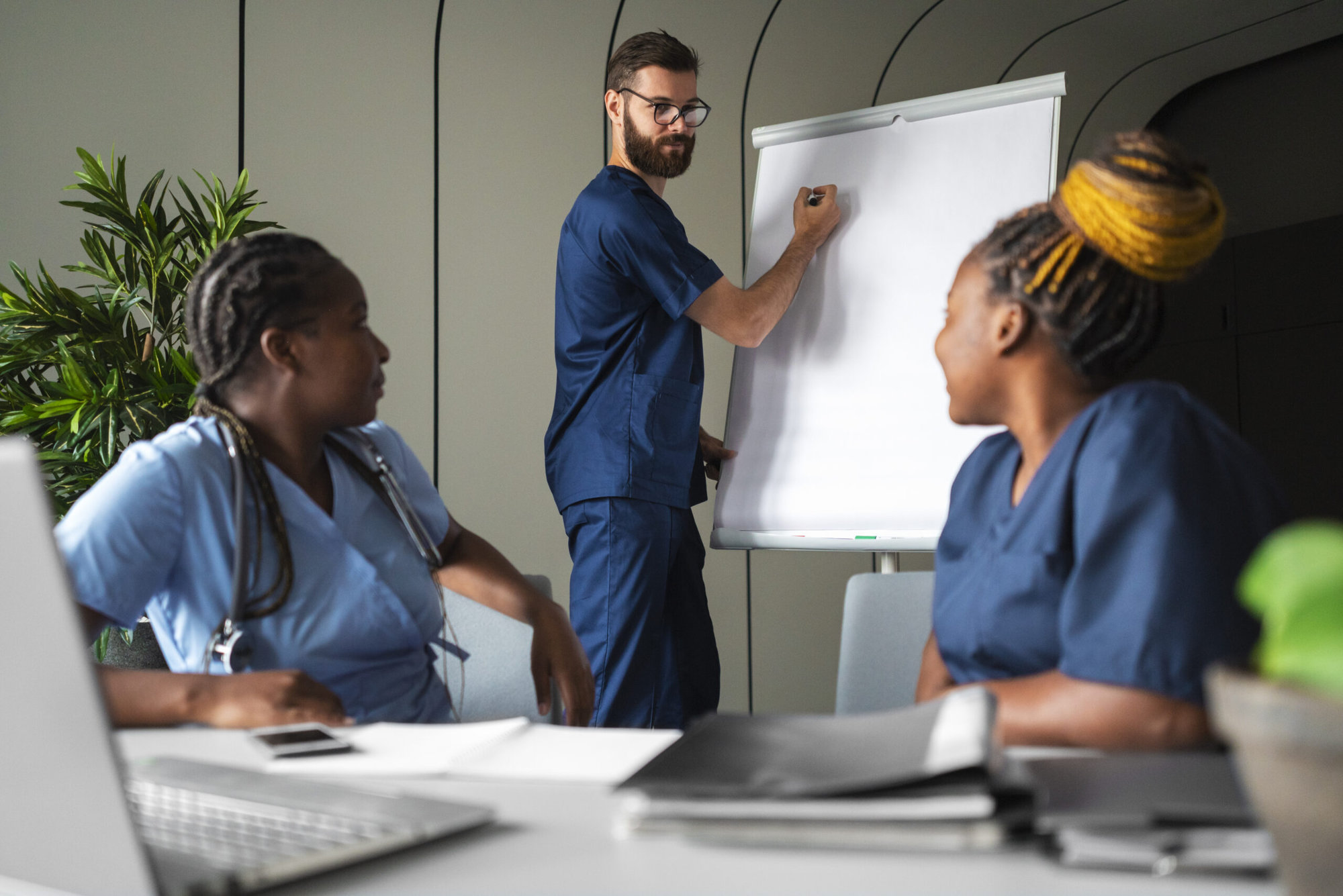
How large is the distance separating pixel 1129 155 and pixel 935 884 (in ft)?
2.61

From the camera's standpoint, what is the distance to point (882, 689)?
1.52 m

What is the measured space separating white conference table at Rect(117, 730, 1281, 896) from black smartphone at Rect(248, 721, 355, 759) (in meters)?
0.28

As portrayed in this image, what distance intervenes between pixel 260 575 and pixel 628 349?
122 centimetres

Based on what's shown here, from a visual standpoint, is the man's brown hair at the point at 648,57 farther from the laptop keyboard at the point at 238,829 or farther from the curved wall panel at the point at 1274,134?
the curved wall panel at the point at 1274,134

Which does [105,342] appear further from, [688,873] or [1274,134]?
[1274,134]

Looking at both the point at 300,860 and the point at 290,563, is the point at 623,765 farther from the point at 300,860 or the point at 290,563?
the point at 290,563

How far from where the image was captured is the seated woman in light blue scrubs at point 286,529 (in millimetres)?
1146

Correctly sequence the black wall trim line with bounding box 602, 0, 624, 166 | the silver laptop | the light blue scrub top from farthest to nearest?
the black wall trim line with bounding box 602, 0, 624, 166
the light blue scrub top
the silver laptop

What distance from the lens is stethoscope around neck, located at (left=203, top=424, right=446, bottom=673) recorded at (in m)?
1.14

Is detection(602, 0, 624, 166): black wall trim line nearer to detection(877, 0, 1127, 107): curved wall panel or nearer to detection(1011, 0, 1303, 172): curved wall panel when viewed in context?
detection(877, 0, 1127, 107): curved wall panel

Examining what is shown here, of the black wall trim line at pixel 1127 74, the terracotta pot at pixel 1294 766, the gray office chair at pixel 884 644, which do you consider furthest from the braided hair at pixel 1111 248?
the black wall trim line at pixel 1127 74

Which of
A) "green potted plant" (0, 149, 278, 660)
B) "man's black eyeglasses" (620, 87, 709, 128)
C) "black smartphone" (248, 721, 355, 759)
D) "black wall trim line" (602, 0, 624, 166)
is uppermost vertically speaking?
"black wall trim line" (602, 0, 624, 166)

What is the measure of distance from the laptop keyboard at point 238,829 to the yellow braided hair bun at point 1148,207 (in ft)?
2.85

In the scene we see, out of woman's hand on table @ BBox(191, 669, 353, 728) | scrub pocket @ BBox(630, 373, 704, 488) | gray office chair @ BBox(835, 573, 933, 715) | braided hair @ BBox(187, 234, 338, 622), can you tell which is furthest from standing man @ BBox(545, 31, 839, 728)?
woman's hand on table @ BBox(191, 669, 353, 728)
